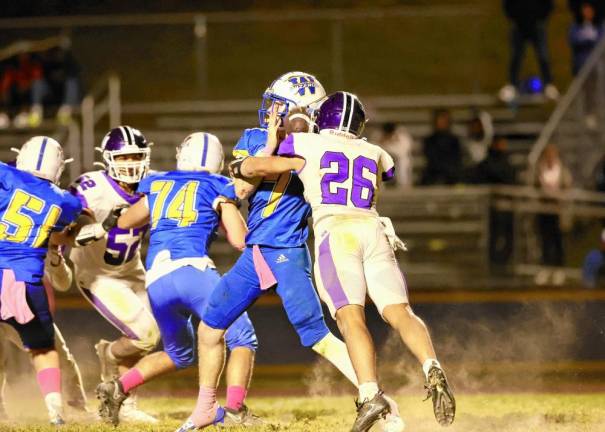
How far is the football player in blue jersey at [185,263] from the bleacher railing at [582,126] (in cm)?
860

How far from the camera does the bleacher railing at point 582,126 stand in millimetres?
15672

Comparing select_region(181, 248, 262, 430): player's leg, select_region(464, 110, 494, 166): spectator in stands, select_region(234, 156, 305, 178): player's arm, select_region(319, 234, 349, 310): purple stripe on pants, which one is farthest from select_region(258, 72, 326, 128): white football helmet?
select_region(464, 110, 494, 166): spectator in stands

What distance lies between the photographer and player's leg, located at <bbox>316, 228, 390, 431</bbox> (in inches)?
257

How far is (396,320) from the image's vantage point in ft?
22.0

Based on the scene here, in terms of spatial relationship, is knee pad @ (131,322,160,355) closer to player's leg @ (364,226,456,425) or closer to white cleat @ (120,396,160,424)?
white cleat @ (120,396,160,424)

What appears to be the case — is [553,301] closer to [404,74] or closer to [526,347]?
[526,347]

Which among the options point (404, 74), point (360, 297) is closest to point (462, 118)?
point (404, 74)

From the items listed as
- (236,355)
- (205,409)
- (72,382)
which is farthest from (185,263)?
(72,382)

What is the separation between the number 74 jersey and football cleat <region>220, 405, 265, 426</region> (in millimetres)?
1403

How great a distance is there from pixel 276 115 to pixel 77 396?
8.41ft

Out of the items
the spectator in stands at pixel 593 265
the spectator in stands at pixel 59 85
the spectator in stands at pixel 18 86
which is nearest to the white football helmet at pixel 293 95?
the spectator in stands at pixel 593 265

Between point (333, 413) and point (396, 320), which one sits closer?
point (396, 320)

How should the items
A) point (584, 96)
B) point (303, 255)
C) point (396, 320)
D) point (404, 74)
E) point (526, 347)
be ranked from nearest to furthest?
point (396, 320), point (303, 255), point (526, 347), point (584, 96), point (404, 74)

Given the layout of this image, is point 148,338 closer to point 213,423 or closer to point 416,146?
point 213,423
